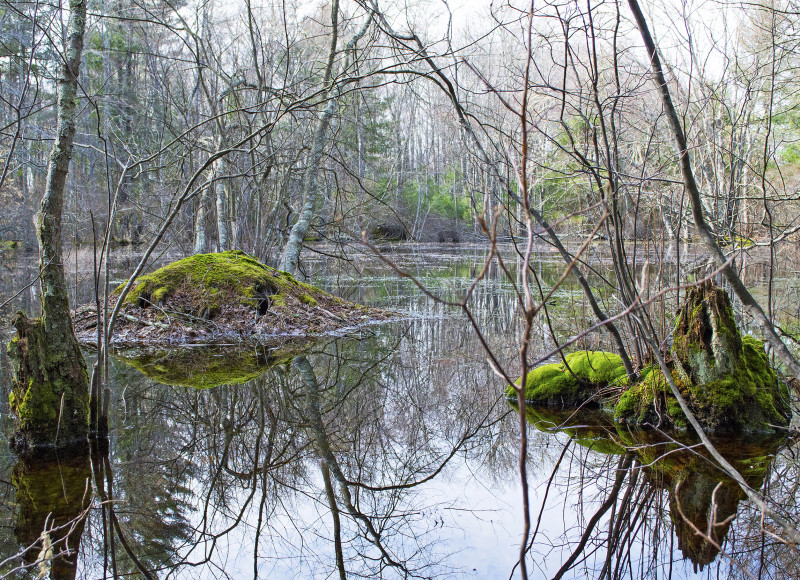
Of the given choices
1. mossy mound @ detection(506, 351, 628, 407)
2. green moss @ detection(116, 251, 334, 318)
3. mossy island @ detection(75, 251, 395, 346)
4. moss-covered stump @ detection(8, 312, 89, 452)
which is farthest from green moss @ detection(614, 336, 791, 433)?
green moss @ detection(116, 251, 334, 318)

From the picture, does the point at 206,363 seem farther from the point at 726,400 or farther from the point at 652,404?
the point at 726,400

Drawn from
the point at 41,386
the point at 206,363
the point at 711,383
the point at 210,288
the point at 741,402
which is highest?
the point at 210,288

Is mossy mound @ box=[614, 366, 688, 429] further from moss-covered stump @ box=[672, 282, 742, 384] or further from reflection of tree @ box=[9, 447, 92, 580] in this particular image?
reflection of tree @ box=[9, 447, 92, 580]

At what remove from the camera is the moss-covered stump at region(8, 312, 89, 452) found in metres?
3.95

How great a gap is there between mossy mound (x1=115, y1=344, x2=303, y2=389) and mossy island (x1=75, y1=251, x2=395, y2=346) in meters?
0.67

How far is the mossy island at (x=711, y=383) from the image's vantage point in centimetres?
453

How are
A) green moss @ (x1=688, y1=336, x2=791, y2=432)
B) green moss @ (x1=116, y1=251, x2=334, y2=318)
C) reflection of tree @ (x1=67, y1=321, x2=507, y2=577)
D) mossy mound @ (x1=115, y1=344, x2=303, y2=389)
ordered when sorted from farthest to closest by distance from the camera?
green moss @ (x1=116, y1=251, x2=334, y2=318), mossy mound @ (x1=115, y1=344, x2=303, y2=389), green moss @ (x1=688, y1=336, x2=791, y2=432), reflection of tree @ (x1=67, y1=321, x2=507, y2=577)

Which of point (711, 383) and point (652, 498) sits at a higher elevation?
point (711, 383)

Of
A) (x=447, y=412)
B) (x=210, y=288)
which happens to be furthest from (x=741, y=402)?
(x=210, y=288)

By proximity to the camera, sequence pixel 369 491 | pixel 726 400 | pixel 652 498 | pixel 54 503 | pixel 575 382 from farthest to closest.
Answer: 1. pixel 575 382
2. pixel 726 400
3. pixel 369 491
4. pixel 652 498
5. pixel 54 503

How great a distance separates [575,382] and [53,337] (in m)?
4.22

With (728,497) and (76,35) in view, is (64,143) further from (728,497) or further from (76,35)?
(728,497)

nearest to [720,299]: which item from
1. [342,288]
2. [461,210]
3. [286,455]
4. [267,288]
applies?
[286,455]

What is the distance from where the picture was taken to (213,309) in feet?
28.5
